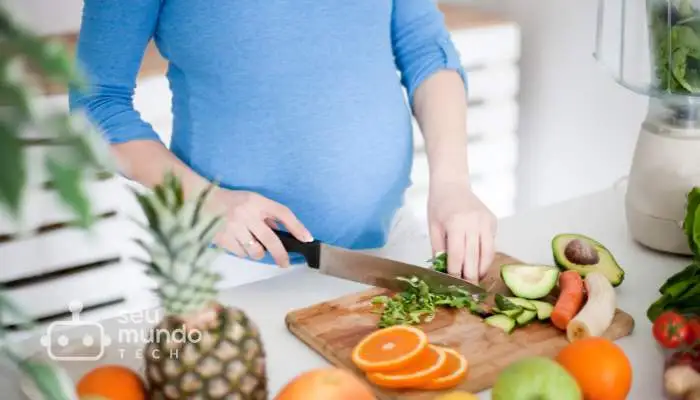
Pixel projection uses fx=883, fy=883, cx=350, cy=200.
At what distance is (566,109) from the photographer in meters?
2.40

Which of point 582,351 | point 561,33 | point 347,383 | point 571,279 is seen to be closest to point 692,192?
point 571,279

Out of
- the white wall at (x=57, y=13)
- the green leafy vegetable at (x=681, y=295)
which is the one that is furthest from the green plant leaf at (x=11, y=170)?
the white wall at (x=57, y=13)

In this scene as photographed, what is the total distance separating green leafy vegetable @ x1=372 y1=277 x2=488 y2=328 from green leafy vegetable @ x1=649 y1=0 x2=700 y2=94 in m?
0.43

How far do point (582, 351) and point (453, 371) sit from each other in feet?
0.43

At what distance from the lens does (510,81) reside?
2.62 metres

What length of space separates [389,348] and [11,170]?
0.65 metres

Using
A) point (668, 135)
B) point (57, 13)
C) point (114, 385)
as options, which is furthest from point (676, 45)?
point (57, 13)

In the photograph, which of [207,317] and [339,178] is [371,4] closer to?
[339,178]

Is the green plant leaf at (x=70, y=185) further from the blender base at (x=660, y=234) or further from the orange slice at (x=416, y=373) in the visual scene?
the blender base at (x=660, y=234)

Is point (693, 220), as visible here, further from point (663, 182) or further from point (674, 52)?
point (674, 52)

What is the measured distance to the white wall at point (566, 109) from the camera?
220cm

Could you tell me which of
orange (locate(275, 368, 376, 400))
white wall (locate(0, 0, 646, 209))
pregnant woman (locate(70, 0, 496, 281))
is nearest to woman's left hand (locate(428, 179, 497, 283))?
pregnant woman (locate(70, 0, 496, 281))

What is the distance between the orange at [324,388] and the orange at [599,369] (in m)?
0.21

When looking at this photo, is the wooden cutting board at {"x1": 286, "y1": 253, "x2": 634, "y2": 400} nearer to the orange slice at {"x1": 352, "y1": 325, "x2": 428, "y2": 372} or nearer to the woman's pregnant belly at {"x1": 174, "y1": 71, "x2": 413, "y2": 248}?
the orange slice at {"x1": 352, "y1": 325, "x2": 428, "y2": 372}
